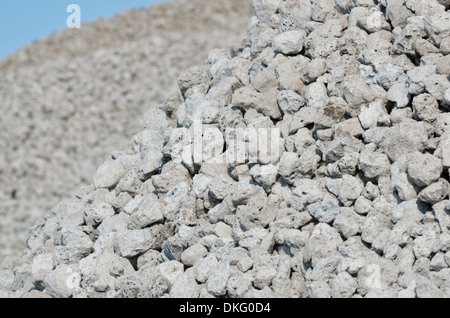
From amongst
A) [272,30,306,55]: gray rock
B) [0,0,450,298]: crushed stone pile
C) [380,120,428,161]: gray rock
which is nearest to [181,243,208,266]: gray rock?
[0,0,450,298]: crushed stone pile

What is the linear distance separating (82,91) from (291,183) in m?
9.11

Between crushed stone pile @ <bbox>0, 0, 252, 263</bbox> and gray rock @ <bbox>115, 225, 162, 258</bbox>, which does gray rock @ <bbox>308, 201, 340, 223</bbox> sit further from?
crushed stone pile @ <bbox>0, 0, 252, 263</bbox>

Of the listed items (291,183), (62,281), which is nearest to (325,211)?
(291,183)

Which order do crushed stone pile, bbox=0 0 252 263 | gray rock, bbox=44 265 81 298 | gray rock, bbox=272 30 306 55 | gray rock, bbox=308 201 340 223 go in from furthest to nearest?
crushed stone pile, bbox=0 0 252 263 < gray rock, bbox=272 30 306 55 < gray rock, bbox=44 265 81 298 < gray rock, bbox=308 201 340 223

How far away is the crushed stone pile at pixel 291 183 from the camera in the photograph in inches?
105

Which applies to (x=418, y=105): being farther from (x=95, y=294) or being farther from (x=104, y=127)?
(x=104, y=127)

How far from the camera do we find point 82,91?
37.8ft

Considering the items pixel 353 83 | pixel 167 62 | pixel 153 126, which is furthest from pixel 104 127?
pixel 353 83

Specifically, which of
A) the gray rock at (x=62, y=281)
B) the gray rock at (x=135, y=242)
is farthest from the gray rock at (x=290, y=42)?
the gray rock at (x=62, y=281)

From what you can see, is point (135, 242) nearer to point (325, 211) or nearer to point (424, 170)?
point (325, 211)

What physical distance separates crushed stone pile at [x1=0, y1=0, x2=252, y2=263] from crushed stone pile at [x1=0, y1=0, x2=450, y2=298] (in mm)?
4541

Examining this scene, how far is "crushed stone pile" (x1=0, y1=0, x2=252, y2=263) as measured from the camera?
360 inches

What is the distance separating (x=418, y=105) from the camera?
9.70ft

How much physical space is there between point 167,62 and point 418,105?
9614 millimetres
